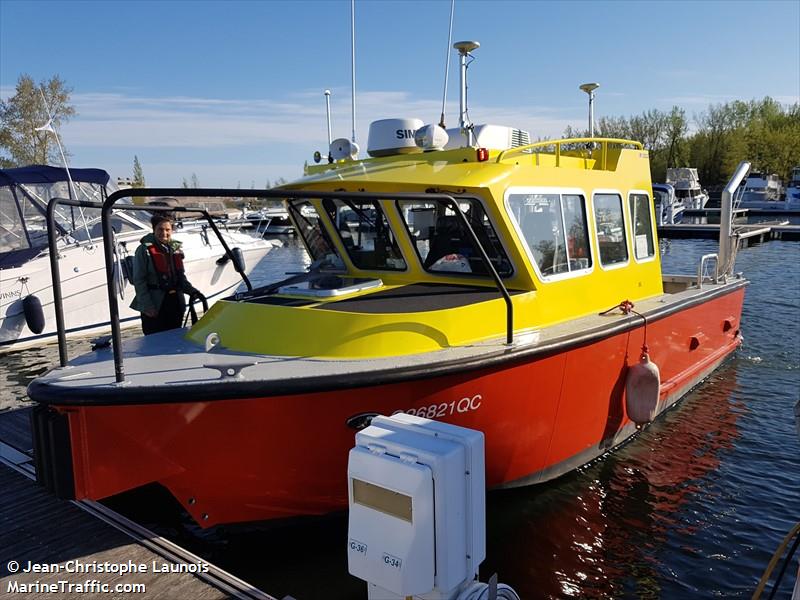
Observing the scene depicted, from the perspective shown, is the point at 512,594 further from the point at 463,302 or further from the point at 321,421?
the point at 463,302

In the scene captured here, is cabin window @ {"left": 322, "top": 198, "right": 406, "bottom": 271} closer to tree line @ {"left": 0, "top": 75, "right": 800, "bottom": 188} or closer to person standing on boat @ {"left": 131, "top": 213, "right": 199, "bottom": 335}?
person standing on boat @ {"left": 131, "top": 213, "right": 199, "bottom": 335}

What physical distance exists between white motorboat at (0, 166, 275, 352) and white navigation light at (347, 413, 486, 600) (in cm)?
1002

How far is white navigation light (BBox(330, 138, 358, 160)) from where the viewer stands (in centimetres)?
604

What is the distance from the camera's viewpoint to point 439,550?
2.59 metres

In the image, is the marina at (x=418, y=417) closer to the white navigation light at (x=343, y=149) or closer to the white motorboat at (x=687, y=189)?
the white navigation light at (x=343, y=149)

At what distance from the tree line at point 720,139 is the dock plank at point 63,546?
56957mm

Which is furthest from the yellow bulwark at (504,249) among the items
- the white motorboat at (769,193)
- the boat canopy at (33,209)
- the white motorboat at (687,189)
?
the white motorboat at (769,193)

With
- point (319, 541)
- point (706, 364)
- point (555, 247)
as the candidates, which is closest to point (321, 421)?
point (319, 541)

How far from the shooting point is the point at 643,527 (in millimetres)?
4953

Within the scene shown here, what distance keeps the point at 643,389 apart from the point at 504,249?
1826mm

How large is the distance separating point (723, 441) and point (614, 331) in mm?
2390

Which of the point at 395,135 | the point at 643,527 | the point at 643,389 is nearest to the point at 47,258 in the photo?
the point at 395,135

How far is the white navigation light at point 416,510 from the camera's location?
2.56 m

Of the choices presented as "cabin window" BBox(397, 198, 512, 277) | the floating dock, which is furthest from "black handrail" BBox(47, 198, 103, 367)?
the floating dock
